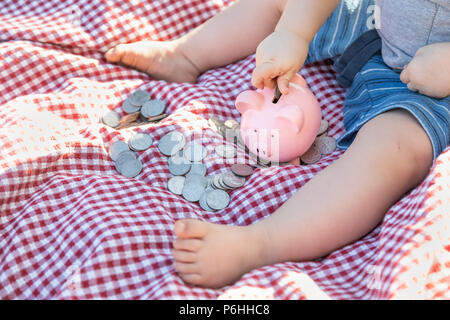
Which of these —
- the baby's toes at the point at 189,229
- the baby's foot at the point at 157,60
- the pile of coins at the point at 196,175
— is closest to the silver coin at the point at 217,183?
the pile of coins at the point at 196,175

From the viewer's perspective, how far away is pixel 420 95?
104cm

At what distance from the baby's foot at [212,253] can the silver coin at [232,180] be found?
179 millimetres

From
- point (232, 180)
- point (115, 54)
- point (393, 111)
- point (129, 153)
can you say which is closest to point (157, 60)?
point (115, 54)

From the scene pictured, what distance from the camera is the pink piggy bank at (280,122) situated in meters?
1.04

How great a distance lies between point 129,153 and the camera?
1.13 m

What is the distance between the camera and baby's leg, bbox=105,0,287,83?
4.39 feet

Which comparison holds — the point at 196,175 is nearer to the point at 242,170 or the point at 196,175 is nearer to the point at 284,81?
the point at 242,170

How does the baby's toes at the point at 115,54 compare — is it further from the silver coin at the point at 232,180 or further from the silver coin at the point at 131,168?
the silver coin at the point at 232,180

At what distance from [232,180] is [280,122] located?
14cm

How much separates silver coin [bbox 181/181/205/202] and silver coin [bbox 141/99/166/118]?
222 mm
